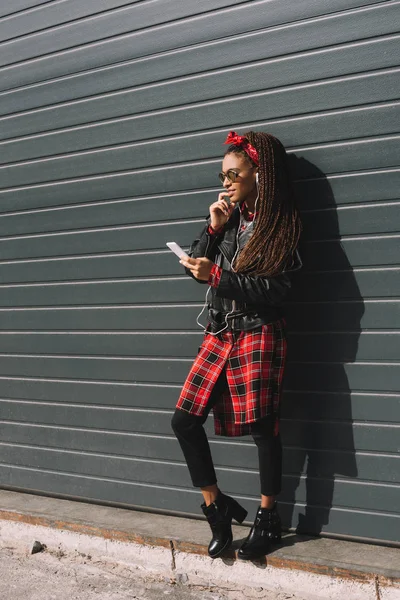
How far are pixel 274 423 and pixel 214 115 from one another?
1.63 metres

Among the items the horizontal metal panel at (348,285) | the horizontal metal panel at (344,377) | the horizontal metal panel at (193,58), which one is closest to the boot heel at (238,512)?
the horizontal metal panel at (344,377)

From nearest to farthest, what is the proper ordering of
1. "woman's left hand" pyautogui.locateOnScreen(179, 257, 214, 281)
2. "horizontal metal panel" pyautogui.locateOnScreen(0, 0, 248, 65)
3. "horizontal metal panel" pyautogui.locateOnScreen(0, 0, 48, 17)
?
"woman's left hand" pyautogui.locateOnScreen(179, 257, 214, 281)
"horizontal metal panel" pyautogui.locateOnScreen(0, 0, 248, 65)
"horizontal metal panel" pyautogui.locateOnScreen(0, 0, 48, 17)

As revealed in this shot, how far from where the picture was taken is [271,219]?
3.80 m

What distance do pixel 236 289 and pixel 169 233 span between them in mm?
909

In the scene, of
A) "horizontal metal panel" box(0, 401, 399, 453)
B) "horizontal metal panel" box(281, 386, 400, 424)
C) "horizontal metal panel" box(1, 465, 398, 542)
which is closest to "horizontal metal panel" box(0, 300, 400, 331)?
"horizontal metal panel" box(281, 386, 400, 424)

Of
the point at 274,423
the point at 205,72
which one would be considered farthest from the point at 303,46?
the point at 274,423

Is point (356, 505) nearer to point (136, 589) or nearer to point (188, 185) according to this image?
point (136, 589)

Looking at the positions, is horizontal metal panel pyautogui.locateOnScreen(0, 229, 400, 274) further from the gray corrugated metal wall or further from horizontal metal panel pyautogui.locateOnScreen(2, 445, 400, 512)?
horizontal metal panel pyautogui.locateOnScreen(2, 445, 400, 512)

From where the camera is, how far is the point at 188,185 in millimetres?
4414

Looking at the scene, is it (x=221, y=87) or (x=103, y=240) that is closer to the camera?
(x=221, y=87)

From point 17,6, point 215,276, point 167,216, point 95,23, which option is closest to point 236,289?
point 215,276

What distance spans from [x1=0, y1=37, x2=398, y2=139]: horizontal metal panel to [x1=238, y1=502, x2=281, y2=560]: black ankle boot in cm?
197

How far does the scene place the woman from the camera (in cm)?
375

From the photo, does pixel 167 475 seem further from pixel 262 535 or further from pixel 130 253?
pixel 130 253
